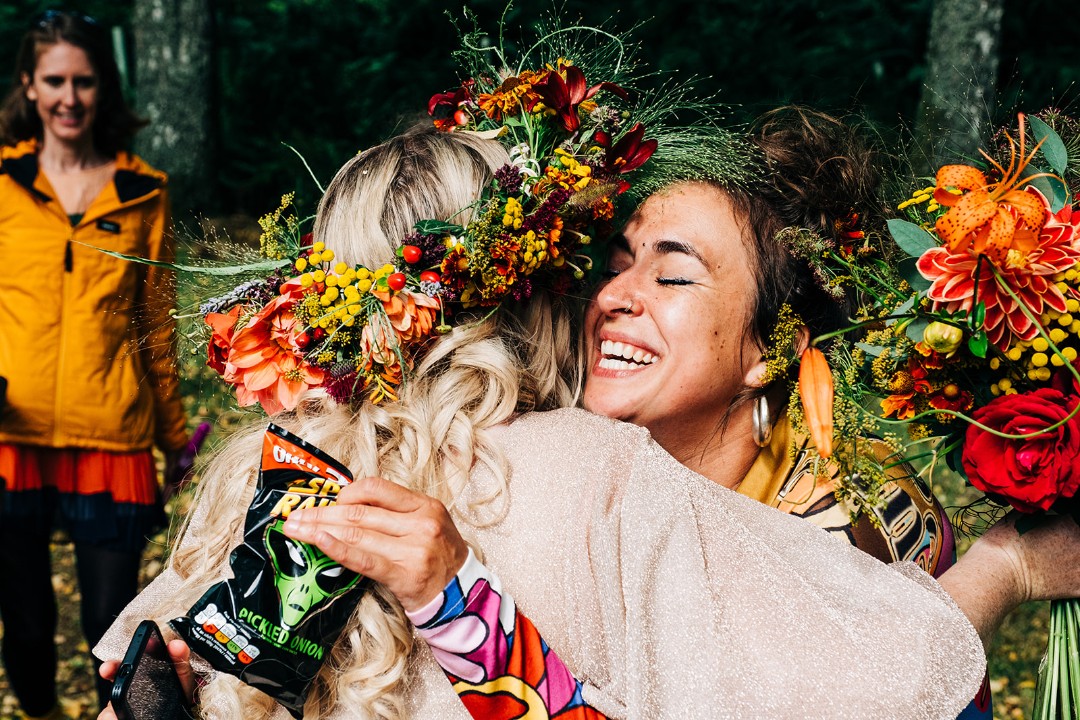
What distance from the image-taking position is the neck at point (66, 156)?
164 inches

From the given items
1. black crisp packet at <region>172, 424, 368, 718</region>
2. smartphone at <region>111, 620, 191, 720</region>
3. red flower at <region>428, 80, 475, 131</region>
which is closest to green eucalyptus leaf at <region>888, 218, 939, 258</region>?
red flower at <region>428, 80, 475, 131</region>

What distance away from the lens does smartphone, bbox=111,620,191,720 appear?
1.74m

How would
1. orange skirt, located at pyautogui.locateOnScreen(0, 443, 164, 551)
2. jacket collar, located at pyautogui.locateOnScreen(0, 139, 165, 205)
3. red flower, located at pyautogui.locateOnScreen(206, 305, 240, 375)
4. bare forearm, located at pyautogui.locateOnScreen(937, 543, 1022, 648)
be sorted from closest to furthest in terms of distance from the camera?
1. bare forearm, located at pyautogui.locateOnScreen(937, 543, 1022, 648)
2. red flower, located at pyautogui.locateOnScreen(206, 305, 240, 375)
3. orange skirt, located at pyautogui.locateOnScreen(0, 443, 164, 551)
4. jacket collar, located at pyautogui.locateOnScreen(0, 139, 165, 205)

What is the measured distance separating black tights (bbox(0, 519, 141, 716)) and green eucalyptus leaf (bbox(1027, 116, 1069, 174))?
346cm

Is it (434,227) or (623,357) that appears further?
(623,357)

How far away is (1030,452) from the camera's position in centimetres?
203

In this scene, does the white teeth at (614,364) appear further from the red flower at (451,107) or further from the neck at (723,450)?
the red flower at (451,107)

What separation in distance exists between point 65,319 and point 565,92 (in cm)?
250

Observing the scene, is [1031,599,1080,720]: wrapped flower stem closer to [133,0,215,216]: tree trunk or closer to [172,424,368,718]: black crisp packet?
[172,424,368,718]: black crisp packet

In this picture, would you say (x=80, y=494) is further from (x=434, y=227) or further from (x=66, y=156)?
(x=434, y=227)

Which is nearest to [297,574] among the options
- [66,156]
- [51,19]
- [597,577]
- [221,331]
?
[597,577]

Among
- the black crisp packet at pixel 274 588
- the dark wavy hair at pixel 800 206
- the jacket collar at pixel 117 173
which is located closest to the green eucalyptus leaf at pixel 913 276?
the dark wavy hair at pixel 800 206

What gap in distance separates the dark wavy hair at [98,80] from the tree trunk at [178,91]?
5.15m

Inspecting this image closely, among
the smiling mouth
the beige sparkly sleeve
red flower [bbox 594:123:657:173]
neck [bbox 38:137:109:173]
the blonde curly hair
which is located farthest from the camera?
neck [bbox 38:137:109:173]
